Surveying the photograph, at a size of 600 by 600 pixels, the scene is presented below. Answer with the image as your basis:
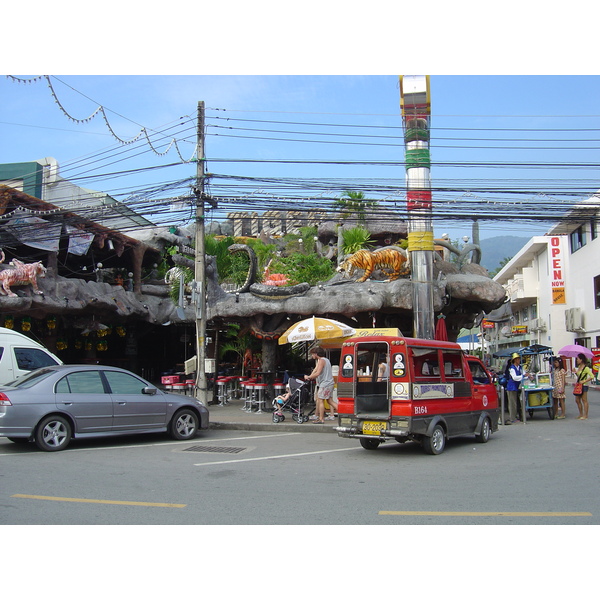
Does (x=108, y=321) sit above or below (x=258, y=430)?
above

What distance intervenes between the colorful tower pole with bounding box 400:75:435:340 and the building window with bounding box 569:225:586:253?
1850cm

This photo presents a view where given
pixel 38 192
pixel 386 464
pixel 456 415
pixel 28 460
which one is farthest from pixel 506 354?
pixel 38 192

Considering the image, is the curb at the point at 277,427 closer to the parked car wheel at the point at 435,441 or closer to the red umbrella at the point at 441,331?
the parked car wheel at the point at 435,441

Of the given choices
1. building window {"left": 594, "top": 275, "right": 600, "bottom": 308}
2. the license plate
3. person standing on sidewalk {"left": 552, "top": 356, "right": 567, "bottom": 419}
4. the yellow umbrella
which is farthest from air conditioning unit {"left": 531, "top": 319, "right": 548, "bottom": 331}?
the license plate

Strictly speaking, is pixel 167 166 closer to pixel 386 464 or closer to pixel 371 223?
pixel 386 464

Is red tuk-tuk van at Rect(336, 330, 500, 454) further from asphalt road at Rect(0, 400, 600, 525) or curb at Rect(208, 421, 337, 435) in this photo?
curb at Rect(208, 421, 337, 435)

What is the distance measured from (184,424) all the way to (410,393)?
16.5 feet

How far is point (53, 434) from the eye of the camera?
9.73 metres

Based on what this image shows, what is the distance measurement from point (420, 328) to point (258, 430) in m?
6.80

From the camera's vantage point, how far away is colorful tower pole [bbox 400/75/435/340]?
58.2ft

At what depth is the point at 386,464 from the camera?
8.94 metres

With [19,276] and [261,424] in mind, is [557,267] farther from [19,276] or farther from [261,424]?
[19,276]

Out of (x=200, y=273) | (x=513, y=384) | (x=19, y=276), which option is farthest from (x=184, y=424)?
(x=19, y=276)

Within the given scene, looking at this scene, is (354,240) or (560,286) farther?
(560,286)
